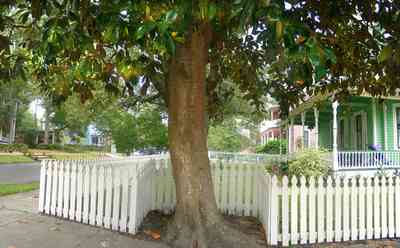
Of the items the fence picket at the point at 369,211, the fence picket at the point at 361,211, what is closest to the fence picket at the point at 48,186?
the fence picket at the point at 361,211

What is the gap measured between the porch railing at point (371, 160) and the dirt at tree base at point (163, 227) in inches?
Answer: 378

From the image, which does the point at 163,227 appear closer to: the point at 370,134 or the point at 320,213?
the point at 320,213

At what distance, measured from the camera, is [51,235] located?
5480mm

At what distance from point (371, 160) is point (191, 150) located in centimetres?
1234

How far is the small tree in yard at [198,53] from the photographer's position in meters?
2.69

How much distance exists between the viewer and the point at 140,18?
10.1ft

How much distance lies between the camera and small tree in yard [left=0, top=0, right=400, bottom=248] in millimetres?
2688

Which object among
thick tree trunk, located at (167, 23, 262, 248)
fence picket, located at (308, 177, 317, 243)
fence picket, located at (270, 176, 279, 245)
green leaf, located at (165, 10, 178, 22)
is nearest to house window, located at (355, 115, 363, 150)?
fence picket, located at (308, 177, 317, 243)

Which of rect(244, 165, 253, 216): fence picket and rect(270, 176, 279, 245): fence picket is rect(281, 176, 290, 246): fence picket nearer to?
rect(270, 176, 279, 245): fence picket

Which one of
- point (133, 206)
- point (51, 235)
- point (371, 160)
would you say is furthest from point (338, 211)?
point (371, 160)

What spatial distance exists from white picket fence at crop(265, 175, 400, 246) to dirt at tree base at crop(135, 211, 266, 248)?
16.0 inches

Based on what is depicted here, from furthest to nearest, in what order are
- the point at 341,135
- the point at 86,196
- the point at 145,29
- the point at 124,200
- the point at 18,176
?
1. the point at 341,135
2. the point at 18,176
3. the point at 86,196
4. the point at 124,200
5. the point at 145,29

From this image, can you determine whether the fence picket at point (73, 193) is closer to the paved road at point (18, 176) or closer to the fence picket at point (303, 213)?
the fence picket at point (303, 213)

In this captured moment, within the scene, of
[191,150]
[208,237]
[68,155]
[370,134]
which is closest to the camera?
[208,237]
